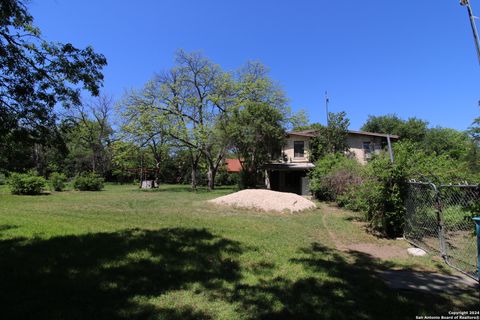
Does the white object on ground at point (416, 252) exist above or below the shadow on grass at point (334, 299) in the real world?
above

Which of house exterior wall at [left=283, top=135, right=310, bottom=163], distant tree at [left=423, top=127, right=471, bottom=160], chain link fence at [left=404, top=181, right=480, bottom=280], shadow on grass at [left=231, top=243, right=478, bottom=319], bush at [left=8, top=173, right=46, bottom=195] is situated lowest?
shadow on grass at [left=231, top=243, right=478, bottom=319]

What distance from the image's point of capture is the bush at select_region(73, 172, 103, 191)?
933 inches

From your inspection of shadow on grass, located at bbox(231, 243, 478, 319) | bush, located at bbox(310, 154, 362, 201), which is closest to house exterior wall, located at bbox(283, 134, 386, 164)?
bush, located at bbox(310, 154, 362, 201)

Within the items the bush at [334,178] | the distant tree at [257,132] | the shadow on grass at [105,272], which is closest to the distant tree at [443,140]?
the distant tree at [257,132]

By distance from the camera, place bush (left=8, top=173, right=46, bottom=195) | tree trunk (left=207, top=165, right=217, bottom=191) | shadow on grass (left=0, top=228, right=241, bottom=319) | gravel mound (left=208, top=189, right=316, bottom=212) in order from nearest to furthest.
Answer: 1. shadow on grass (left=0, top=228, right=241, bottom=319)
2. gravel mound (left=208, top=189, right=316, bottom=212)
3. bush (left=8, top=173, right=46, bottom=195)
4. tree trunk (left=207, top=165, right=217, bottom=191)

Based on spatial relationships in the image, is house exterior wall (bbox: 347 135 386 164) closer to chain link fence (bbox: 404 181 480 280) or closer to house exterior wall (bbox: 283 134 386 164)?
house exterior wall (bbox: 283 134 386 164)

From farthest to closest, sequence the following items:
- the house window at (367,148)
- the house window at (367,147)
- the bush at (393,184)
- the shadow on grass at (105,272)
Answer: the house window at (367,147) → the house window at (367,148) → the bush at (393,184) → the shadow on grass at (105,272)

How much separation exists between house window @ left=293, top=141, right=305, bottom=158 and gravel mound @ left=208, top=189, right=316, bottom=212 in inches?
549

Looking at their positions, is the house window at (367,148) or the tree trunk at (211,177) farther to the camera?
the tree trunk at (211,177)

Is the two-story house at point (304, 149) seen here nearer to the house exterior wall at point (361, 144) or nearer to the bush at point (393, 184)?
the house exterior wall at point (361, 144)

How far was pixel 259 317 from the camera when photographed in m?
3.29

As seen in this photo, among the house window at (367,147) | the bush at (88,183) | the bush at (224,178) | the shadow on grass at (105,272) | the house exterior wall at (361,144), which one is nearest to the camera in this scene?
the shadow on grass at (105,272)

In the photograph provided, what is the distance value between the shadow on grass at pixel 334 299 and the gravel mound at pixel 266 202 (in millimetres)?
7575

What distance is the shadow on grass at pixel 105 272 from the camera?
3.38 metres
